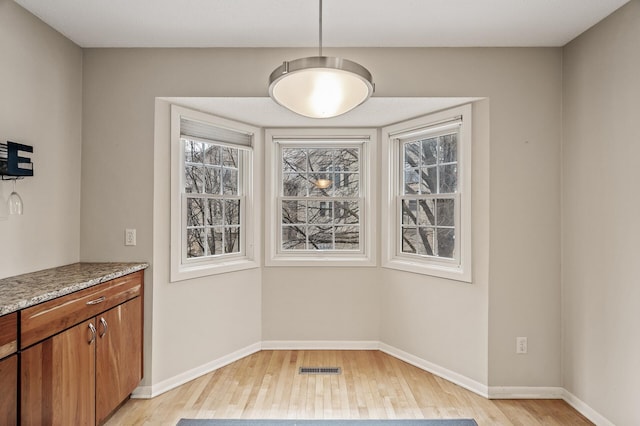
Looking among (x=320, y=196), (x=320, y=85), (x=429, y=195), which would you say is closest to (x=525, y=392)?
(x=429, y=195)

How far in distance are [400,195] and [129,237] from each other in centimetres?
234

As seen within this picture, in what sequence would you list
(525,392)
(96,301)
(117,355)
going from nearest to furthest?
1. (96,301)
2. (117,355)
3. (525,392)

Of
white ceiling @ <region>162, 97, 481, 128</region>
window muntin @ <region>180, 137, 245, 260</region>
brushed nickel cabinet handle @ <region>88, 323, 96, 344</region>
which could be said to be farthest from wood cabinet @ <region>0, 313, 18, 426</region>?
white ceiling @ <region>162, 97, 481, 128</region>

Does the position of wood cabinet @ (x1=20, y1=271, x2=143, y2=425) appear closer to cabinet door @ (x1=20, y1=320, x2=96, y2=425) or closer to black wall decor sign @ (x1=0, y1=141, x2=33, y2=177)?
cabinet door @ (x1=20, y1=320, x2=96, y2=425)

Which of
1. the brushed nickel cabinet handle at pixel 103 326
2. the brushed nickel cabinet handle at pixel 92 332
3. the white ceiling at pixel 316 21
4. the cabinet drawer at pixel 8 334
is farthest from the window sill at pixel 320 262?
the cabinet drawer at pixel 8 334

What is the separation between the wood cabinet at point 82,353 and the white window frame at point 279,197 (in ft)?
4.29

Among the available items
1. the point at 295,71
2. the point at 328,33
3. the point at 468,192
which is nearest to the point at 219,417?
the point at 295,71

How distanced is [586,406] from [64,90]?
4.26 m

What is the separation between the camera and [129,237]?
2.76 metres

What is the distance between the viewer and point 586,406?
250 centimetres

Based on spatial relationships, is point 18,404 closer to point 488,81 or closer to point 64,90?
point 64,90

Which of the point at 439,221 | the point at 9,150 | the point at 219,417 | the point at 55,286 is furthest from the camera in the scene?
the point at 439,221

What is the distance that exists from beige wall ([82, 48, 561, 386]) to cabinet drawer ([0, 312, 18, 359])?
3.71 ft

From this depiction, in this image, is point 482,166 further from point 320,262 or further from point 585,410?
point 585,410
